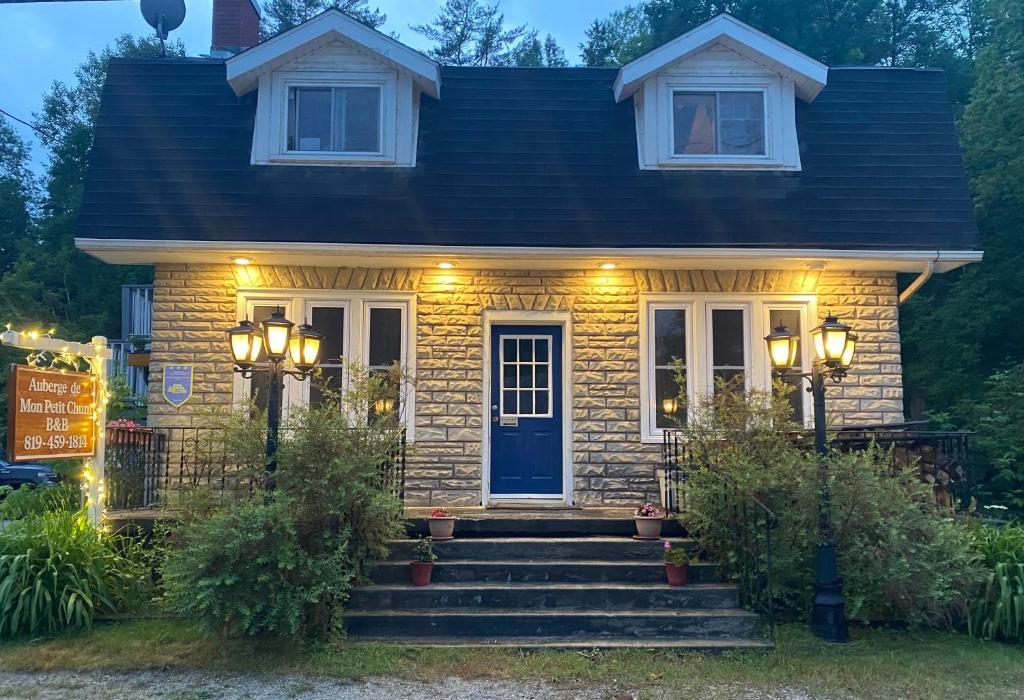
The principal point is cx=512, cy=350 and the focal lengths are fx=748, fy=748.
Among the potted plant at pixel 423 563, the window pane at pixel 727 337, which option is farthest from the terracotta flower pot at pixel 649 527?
the window pane at pixel 727 337

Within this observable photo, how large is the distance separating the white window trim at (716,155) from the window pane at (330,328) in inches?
170

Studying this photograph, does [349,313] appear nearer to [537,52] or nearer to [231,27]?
[231,27]

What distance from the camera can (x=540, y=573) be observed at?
6.75 metres

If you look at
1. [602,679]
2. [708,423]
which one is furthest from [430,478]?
[602,679]

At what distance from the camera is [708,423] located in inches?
297

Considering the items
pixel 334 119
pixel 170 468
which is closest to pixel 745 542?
pixel 170 468

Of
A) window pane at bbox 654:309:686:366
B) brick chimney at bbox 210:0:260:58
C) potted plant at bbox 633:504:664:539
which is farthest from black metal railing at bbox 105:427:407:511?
brick chimney at bbox 210:0:260:58

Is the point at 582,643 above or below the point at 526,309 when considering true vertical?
below

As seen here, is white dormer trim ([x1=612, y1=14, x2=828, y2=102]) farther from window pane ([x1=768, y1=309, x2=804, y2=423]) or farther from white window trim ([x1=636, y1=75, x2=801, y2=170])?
window pane ([x1=768, y1=309, x2=804, y2=423])

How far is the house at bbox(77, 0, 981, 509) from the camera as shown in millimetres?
8789

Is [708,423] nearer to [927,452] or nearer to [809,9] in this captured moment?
[927,452]

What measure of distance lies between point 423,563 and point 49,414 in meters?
3.50

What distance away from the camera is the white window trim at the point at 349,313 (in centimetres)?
896

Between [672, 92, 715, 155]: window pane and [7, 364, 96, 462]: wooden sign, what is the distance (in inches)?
291
